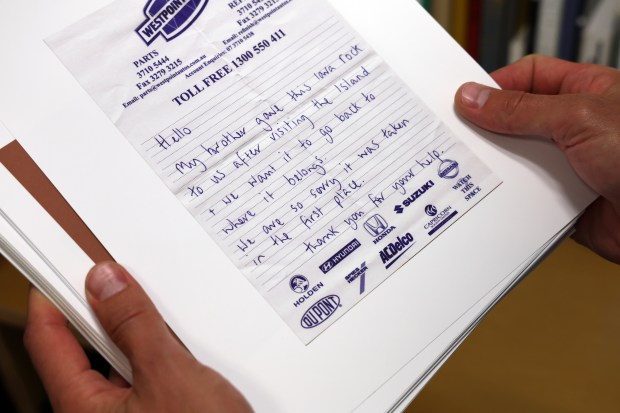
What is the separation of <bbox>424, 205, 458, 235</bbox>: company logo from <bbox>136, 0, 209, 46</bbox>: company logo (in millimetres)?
252

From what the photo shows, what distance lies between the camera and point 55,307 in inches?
18.2

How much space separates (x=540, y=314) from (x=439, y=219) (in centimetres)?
35

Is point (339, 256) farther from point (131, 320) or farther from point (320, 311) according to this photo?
point (131, 320)

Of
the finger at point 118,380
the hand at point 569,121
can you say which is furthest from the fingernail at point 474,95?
the finger at point 118,380

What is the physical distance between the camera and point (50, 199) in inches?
17.4

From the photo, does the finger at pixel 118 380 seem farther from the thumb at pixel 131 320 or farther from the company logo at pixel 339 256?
the company logo at pixel 339 256

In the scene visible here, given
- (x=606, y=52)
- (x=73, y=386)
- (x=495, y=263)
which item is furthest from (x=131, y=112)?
(x=606, y=52)

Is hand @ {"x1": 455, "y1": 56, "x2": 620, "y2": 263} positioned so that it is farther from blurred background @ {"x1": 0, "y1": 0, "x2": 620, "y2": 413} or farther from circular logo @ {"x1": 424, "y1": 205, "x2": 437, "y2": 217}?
blurred background @ {"x1": 0, "y1": 0, "x2": 620, "y2": 413}

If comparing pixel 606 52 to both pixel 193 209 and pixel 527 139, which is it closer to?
pixel 527 139

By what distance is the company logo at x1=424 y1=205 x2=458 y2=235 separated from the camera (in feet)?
1.64

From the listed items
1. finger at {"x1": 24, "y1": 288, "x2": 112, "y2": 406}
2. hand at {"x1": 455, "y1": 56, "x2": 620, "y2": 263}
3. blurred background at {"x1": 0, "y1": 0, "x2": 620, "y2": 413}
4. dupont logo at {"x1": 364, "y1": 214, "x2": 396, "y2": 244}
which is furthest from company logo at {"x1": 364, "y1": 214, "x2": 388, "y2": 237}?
blurred background at {"x1": 0, "y1": 0, "x2": 620, "y2": 413}

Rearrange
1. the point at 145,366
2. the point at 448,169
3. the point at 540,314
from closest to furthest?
1. the point at 145,366
2. the point at 448,169
3. the point at 540,314

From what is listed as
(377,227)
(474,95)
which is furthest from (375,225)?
(474,95)

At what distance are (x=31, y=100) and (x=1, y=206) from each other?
0.27 ft
